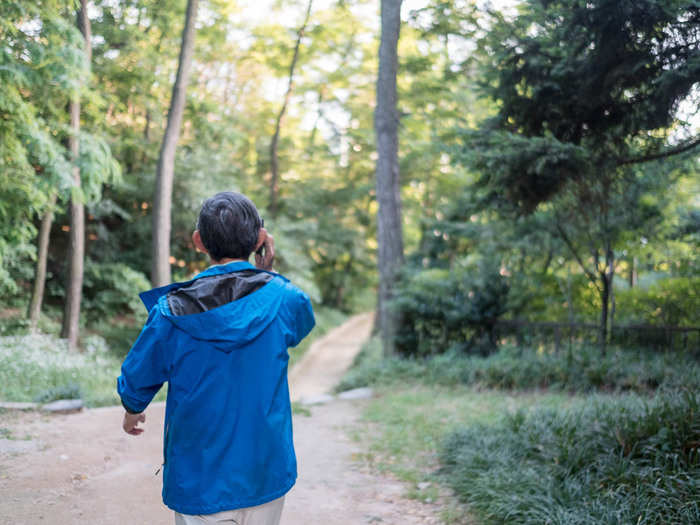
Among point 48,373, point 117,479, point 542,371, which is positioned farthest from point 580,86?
point 48,373

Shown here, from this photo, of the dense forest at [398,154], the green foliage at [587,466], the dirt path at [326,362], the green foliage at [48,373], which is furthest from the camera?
the dirt path at [326,362]

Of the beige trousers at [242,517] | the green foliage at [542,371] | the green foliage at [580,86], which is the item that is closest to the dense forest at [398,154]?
the green foliage at [580,86]

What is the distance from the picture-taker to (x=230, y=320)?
72.1 inches

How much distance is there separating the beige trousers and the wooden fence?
26.5 ft

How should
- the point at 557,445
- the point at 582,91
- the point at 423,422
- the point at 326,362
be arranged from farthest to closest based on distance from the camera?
1. the point at 326,362
2. the point at 423,422
3. the point at 582,91
4. the point at 557,445

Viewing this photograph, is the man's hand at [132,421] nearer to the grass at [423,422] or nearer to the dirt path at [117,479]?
the dirt path at [117,479]

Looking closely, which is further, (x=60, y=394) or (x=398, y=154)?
(x=398, y=154)

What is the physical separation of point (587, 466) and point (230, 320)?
3460 mm

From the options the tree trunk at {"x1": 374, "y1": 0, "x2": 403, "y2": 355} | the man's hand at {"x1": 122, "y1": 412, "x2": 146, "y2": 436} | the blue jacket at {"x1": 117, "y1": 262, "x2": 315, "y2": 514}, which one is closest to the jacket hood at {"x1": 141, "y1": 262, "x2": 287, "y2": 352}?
the blue jacket at {"x1": 117, "y1": 262, "x2": 315, "y2": 514}

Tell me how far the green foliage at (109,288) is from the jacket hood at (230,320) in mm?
11988

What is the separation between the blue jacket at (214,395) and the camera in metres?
1.82

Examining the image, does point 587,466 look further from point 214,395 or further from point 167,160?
point 167,160

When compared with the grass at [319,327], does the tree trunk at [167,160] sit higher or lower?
higher

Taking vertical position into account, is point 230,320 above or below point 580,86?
below
